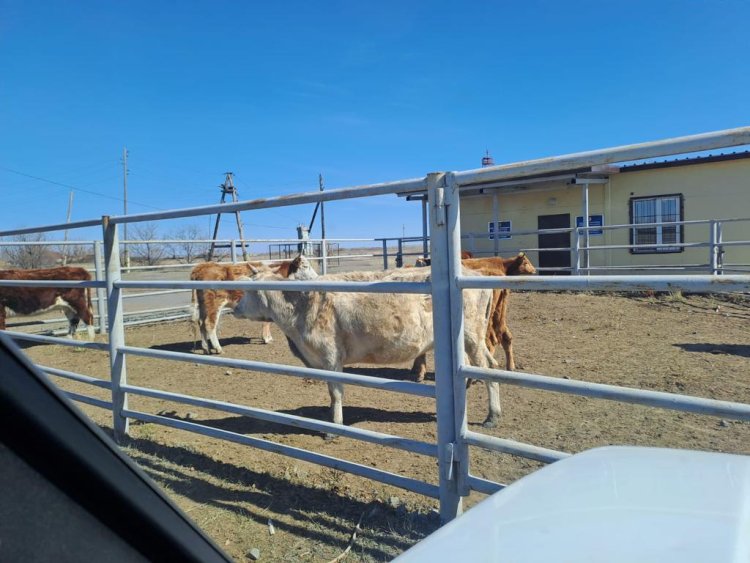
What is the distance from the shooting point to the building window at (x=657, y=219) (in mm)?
15125

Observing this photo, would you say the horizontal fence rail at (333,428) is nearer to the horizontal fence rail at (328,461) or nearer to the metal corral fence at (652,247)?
the horizontal fence rail at (328,461)

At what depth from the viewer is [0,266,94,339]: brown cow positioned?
1012cm

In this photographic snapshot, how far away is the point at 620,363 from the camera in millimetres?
6398

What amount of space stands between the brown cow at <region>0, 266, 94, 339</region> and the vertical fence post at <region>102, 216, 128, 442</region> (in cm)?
672

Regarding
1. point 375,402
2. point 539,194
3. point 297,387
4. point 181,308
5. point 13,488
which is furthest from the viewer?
point 539,194

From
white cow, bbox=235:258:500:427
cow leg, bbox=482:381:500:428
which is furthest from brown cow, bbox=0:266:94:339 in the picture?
cow leg, bbox=482:381:500:428

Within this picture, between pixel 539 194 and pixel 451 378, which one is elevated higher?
pixel 539 194

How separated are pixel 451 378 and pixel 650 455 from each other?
4.13 ft

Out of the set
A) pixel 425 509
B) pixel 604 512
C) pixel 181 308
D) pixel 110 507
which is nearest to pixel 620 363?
pixel 425 509


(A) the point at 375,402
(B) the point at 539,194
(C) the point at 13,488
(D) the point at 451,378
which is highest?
(B) the point at 539,194

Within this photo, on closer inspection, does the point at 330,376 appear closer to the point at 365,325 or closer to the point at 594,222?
the point at 365,325

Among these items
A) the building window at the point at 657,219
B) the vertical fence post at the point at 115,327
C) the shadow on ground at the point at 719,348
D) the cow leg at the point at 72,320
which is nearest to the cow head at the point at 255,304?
the vertical fence post at the point at 115,327

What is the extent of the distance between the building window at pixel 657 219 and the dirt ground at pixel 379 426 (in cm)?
657

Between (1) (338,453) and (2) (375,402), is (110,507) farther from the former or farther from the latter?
(2) (375,402)
